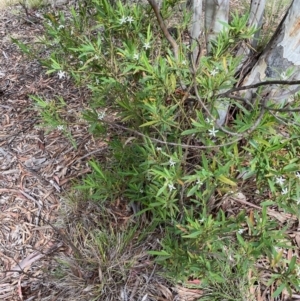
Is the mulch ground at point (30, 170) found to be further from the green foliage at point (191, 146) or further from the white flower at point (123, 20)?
the white flower at point (123, 20)

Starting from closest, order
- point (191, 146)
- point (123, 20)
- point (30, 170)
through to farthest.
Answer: point (191, 146)
point (123, 20)
point (30, 170)

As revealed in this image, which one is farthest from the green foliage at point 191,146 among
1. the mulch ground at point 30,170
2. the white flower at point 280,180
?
the mulch ground at point 30,170

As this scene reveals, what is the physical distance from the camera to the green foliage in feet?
4.84

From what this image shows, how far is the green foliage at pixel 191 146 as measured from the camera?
1475 millimetres

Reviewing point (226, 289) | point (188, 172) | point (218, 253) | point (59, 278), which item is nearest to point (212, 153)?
point (188, 172)

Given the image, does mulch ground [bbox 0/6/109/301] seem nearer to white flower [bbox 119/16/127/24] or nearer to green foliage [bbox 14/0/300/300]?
green foliage [bbox 14/0/300/300]

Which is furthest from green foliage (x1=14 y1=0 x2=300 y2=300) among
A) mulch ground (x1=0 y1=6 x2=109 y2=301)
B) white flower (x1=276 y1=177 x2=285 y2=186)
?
mulch ground (x1=0 y1=6 x2=109 y2=301)

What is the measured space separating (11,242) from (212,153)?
4.29ft

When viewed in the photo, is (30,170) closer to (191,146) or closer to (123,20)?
(123,20)

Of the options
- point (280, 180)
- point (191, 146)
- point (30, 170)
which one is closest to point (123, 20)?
point (191, 146)

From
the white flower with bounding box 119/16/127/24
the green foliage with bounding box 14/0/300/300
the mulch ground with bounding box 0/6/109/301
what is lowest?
the mulch ground with bounding box 0/6/109/301

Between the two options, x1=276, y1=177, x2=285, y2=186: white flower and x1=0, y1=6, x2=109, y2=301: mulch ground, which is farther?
x1=0, y1=6, x2=109, y2=301: mulch ground

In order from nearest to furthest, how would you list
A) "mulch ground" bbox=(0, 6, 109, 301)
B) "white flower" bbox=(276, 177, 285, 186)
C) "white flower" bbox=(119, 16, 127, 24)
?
"white flower" bbox=(276, 177, 285, 186) < "white flower" bbox=(119, 16, 127, 24) < "mulch ground" bbox=(0, 6, 109, 301)

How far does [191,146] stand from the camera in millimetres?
1352
